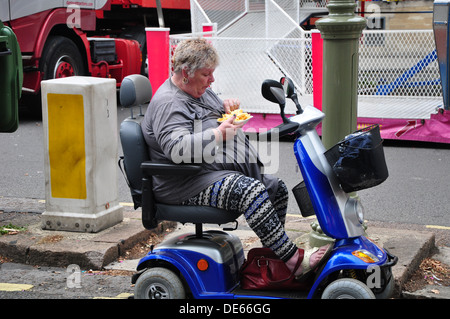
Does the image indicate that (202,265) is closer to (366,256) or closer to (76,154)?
(366,256)

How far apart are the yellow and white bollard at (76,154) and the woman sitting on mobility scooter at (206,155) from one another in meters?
1.21

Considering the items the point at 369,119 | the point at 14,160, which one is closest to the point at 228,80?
the point at 369,119

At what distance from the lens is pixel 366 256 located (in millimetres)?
3453

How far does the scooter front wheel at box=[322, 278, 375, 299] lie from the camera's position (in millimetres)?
3395

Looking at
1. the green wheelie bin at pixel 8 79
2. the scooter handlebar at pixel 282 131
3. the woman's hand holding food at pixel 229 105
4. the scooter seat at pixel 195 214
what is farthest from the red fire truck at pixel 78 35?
the scooter handlebar at pixel 282 131

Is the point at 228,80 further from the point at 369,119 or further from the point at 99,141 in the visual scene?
the point at 99,141

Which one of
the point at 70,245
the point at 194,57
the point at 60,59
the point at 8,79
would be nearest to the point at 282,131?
the point at 194,57

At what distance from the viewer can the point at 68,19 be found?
35.7 ft

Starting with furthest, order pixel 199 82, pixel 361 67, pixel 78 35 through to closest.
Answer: pixel 78 35, pixel 361 67, pixel 199 82

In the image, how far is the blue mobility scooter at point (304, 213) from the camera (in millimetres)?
3461

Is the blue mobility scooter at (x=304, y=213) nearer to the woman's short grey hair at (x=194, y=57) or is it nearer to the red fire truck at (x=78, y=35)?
the woman's short grey hair at (x=194, y=57)

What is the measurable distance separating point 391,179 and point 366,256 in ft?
12.7

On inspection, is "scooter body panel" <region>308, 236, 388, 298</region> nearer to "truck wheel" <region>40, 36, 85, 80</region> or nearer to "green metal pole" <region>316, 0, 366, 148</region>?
"green metal pole" <region>316, 0, 366, 148</region>

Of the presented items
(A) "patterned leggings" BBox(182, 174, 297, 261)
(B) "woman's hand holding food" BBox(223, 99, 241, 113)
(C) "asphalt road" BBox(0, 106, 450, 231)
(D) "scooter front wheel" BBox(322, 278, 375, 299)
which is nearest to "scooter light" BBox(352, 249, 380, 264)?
(D) "scooter front wheel" BBox(322, 278, 375, 299)
